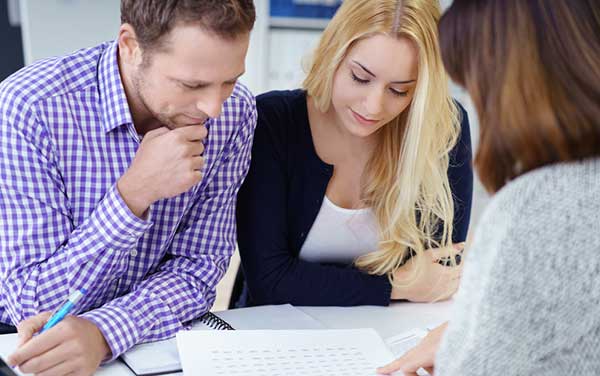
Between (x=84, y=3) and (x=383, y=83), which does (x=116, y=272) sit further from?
(x=84, y=3)

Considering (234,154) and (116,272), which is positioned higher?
(234,154)

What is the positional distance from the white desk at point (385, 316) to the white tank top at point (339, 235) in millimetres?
149

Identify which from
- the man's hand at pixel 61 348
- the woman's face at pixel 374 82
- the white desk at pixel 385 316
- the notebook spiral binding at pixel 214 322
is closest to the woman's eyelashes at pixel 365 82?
the woman's face at pixel 374 82

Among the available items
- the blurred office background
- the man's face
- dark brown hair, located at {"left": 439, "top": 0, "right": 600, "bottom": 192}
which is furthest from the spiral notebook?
the blurred office background

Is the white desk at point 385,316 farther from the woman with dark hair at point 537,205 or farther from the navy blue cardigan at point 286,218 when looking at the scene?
the woman with dark hair at point 537,205

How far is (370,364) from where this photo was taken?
40.2 inches

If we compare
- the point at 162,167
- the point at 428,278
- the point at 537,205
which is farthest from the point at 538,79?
the point at 428,278

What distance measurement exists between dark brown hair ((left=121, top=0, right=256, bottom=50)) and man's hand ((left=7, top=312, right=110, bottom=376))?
448 mm

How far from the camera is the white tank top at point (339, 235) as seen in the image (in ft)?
4.62

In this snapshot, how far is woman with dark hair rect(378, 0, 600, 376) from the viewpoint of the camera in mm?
644

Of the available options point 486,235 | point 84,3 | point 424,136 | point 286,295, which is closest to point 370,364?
point 286,295

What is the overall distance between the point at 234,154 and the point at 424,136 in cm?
40

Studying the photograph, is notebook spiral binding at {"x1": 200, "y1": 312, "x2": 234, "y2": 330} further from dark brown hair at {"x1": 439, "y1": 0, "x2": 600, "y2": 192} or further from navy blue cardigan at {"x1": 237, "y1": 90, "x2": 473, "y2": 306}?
dark brown hair at {"x1": 439, "y1": 0, "x2": 600, "y2": 192}

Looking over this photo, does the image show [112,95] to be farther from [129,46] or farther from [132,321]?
[132,321]
